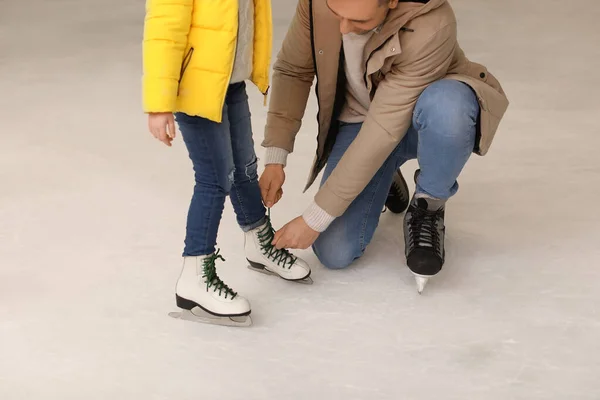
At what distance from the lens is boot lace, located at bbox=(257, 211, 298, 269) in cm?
Answer: 184

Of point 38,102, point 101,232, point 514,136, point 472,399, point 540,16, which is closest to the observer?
point 472,399

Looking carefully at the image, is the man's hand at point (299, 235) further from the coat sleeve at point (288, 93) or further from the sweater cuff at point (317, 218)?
the coat sleeve at point (288, 93)

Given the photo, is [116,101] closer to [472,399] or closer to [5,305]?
[5,305]

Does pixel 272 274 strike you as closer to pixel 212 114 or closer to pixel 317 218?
pixel 317 218

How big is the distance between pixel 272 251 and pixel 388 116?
15.5 inches

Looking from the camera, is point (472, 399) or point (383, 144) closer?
point (472, 399)

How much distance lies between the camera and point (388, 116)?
172cm

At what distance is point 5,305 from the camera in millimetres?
1790

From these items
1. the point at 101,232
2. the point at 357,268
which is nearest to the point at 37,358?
the point at 101,232

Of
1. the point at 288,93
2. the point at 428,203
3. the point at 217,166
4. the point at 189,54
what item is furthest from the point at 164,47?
the point at 428,203

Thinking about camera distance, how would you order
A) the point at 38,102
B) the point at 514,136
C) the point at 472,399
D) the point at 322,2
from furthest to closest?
the point at 38,102
the point at 514,136
the point at 322,2
the point at 472,399

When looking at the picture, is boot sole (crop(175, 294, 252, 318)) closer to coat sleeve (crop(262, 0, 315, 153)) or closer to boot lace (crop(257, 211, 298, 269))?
boot lace (crop(257, 211, 298, 269))

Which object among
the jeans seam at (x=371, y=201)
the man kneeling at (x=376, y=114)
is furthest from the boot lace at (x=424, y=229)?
the jeans seam at (x=371, y=201)

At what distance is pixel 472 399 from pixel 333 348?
289 millimetres
